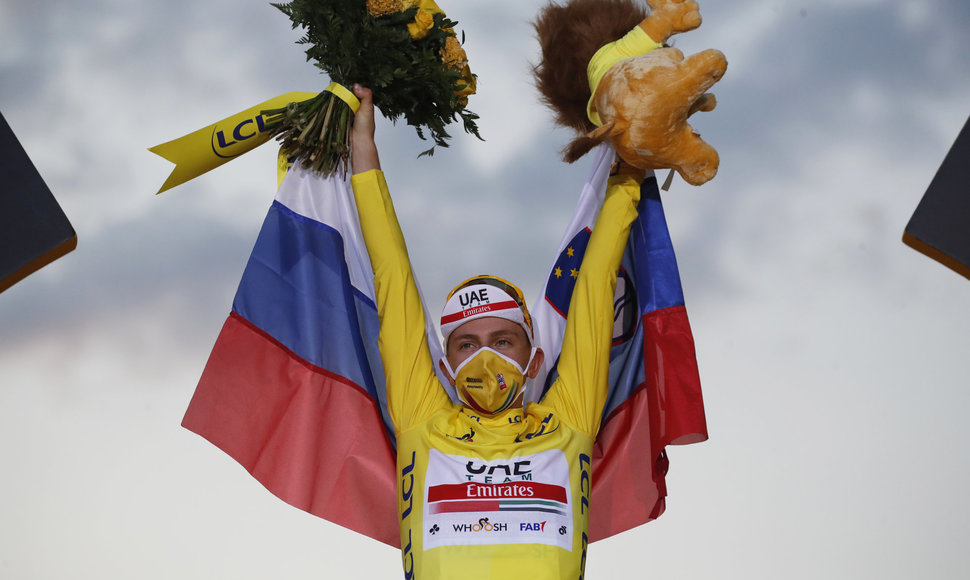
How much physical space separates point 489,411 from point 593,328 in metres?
0.64

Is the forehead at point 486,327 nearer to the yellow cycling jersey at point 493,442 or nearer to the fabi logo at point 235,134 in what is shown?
the yellow cycling jersey at point 493,442

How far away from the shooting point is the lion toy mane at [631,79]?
4.20 meters

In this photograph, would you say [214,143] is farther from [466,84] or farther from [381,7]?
[466,84]

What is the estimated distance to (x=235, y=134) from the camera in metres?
4.75

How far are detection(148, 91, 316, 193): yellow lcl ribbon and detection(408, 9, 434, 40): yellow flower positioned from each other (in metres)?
0.75

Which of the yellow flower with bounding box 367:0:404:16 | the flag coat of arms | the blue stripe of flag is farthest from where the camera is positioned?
the blue stripe of flag

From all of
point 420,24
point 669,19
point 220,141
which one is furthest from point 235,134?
point 669,19

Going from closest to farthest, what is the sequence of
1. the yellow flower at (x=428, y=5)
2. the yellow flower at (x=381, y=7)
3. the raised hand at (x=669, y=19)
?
1. the raised hand at (x=669, y=19)
2. the yellow flower at (x=381, y=7)
3. the yellow flower at (x=428, y=5)

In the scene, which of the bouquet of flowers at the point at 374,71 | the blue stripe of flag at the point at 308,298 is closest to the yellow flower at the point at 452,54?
the bouquet of flowers at the point at 374,71

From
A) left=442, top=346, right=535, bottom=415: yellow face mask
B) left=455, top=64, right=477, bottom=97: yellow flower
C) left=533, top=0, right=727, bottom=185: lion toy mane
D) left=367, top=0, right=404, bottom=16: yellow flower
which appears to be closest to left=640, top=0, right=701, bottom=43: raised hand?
left=533, top=0, right=727, bottom=185: lion toy mane

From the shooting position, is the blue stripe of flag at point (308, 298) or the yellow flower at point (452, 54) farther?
the blue stripe of flag at point (308, 298)

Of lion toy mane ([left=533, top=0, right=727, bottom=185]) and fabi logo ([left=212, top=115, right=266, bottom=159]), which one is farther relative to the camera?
fabi logo ([left=212, top=115, right=266, bottom=159])

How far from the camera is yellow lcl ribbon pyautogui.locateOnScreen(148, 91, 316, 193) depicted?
471 centimetres

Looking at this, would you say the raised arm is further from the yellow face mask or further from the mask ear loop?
the yellow face mask
